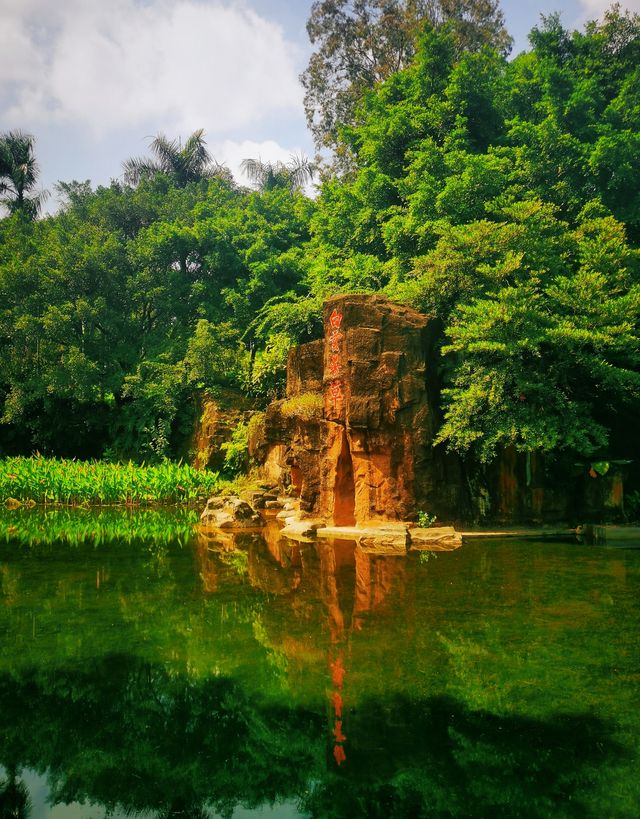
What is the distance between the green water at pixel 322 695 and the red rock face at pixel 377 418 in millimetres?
3641

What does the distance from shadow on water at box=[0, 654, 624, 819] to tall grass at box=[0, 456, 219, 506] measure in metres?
12.4

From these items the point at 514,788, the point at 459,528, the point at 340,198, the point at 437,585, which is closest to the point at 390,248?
the point at 340,198

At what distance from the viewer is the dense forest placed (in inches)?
461

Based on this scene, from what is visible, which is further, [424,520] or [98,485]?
[98,485]

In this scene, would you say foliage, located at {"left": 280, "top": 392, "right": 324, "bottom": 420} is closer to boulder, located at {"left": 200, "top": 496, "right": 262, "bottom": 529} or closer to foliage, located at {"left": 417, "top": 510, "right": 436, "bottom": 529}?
boulder, located at {"left": 200, "top": 496, "right": 262, "bottom": 529}

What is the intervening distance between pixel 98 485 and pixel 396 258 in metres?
10.1

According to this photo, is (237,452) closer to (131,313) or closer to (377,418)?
(377,418)

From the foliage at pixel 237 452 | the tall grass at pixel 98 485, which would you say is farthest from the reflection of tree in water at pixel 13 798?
the foliage at pixel 237 452

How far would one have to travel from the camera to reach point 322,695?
4.27 m

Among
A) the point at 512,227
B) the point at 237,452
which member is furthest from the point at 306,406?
the point at 237,452

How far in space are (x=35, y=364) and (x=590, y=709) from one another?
Result: 2194 cm

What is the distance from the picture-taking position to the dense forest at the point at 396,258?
11.7 metres

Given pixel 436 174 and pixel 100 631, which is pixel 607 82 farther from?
pixel 100 631

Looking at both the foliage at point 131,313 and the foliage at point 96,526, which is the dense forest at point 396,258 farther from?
the foliage at point 96,526
